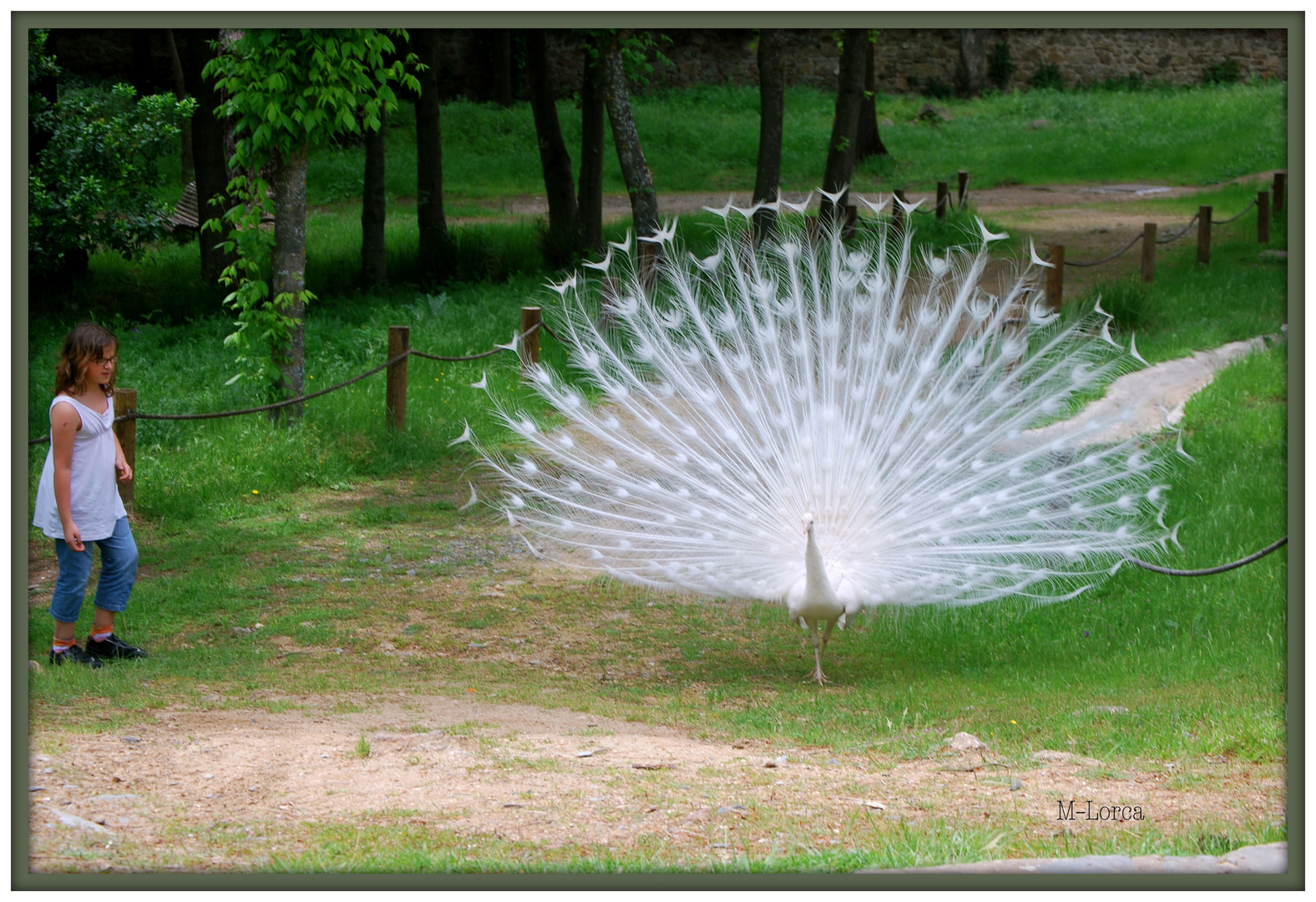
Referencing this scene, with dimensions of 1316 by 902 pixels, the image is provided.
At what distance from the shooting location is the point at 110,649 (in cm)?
669

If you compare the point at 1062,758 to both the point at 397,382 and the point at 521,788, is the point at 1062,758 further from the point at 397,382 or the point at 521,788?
the point at 397,382

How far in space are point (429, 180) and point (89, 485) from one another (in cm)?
1159

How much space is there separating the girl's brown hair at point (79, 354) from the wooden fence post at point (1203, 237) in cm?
1575

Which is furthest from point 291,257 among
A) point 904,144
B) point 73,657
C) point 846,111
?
point 904,144

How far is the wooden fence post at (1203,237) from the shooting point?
59.0ft

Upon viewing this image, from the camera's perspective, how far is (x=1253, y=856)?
12.1 ft

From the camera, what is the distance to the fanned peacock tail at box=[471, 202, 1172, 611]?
645cm

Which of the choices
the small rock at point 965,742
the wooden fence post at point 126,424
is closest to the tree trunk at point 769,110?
the wooden fence post at point 126,424

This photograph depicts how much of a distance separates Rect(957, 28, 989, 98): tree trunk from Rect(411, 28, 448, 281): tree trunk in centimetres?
2419

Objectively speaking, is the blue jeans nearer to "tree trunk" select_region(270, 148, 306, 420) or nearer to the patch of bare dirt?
the patch of bare dirt

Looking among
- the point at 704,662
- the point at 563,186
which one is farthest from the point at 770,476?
the point at 563,186

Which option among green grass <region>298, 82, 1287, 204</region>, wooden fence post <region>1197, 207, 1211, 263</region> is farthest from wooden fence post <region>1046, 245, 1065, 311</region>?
green grass <region>298, 82, 1287, 204</region>

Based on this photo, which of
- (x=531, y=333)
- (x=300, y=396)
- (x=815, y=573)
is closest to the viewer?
(x=815, y=573)

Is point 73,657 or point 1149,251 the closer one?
point 73,657
